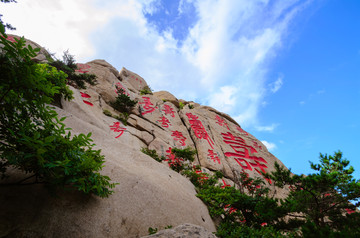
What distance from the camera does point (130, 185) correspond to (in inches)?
154

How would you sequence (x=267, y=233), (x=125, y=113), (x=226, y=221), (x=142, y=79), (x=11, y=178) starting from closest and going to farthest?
(x=11, y=178) < (x=267, y=233) < (x=226, y=221) < (x=125, y=113) < (x=142, y=79)

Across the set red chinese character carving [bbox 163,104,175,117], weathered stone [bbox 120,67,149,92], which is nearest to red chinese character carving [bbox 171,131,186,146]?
red chinese character carving [bbox 163,104,175,117]

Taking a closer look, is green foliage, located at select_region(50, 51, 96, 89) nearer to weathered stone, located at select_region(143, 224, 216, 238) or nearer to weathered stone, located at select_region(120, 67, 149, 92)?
weathered stone, located at select_region(120, 67, 149, 92)

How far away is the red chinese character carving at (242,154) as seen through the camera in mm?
11314

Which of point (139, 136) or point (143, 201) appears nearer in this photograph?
point (143, 201)

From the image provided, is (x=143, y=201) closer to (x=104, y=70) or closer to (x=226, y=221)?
(x=226, y=221)

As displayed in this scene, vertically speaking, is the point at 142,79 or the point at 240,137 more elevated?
the point at 142,79

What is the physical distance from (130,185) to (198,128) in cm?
908

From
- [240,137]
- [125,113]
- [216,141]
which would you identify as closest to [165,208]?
[125,113]

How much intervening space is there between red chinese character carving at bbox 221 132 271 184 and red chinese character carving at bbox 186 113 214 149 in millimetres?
1551

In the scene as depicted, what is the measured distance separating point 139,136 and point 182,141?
2806mm

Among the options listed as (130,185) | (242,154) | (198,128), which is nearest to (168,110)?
(198,128)

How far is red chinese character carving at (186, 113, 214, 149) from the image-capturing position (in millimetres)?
11793

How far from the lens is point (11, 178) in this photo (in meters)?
2.48
